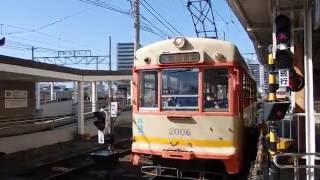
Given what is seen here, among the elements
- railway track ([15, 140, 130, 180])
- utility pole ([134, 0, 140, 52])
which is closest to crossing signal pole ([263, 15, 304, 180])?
railway track ([15, 140, 130, 180])

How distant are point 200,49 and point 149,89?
4.88 ft

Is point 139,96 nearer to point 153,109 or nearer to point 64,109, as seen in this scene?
point 153,109

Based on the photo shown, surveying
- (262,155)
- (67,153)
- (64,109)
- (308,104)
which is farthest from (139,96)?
(64,109)

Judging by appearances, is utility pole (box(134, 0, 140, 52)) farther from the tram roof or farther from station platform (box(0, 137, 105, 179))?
the tram roof

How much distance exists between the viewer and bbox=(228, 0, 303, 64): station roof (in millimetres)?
9930

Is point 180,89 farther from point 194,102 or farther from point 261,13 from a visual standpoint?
point 261,13

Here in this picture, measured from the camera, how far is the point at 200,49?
33.4ft

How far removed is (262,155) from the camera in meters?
9.60

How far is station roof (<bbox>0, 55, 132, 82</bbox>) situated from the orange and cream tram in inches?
277

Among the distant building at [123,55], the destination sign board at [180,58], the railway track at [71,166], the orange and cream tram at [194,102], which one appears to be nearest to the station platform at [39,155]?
the railway track at [71,166]

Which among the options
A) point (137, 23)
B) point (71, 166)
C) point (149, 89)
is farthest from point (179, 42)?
point (137, 23)

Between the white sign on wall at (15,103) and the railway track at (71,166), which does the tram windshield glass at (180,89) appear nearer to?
the railway track at (71,166)

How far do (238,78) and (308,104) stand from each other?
1794mm

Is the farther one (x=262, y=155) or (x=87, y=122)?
(x=87, y=122)
